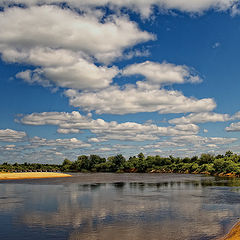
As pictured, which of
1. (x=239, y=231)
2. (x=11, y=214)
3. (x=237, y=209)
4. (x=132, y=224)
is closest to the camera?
(x=239, y=231)

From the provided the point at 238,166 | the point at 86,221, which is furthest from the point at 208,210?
the point at 238,166

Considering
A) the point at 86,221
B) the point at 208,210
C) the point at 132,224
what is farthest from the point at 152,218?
the point at 208,210

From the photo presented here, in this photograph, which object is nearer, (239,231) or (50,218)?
(239,231)

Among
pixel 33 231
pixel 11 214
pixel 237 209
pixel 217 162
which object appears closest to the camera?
pixel 33 231

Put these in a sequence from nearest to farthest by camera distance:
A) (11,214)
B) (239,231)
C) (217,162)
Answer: (239,231)
(11,214)
(217,162)

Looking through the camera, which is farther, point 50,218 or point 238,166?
point 238,166

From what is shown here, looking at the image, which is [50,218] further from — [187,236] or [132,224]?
[187,236]

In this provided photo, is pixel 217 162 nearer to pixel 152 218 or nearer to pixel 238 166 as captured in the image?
pixel 238 166

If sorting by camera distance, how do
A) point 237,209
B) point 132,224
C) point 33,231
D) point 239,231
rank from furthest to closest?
point 237,209
point 132,224
point 33,231
point 239,231

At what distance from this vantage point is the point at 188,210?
143 feet

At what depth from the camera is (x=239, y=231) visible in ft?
88.5

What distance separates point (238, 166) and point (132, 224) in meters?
158

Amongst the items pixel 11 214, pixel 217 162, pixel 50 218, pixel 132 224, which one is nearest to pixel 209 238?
pixel 132 224

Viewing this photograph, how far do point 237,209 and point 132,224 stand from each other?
20.9 metres
